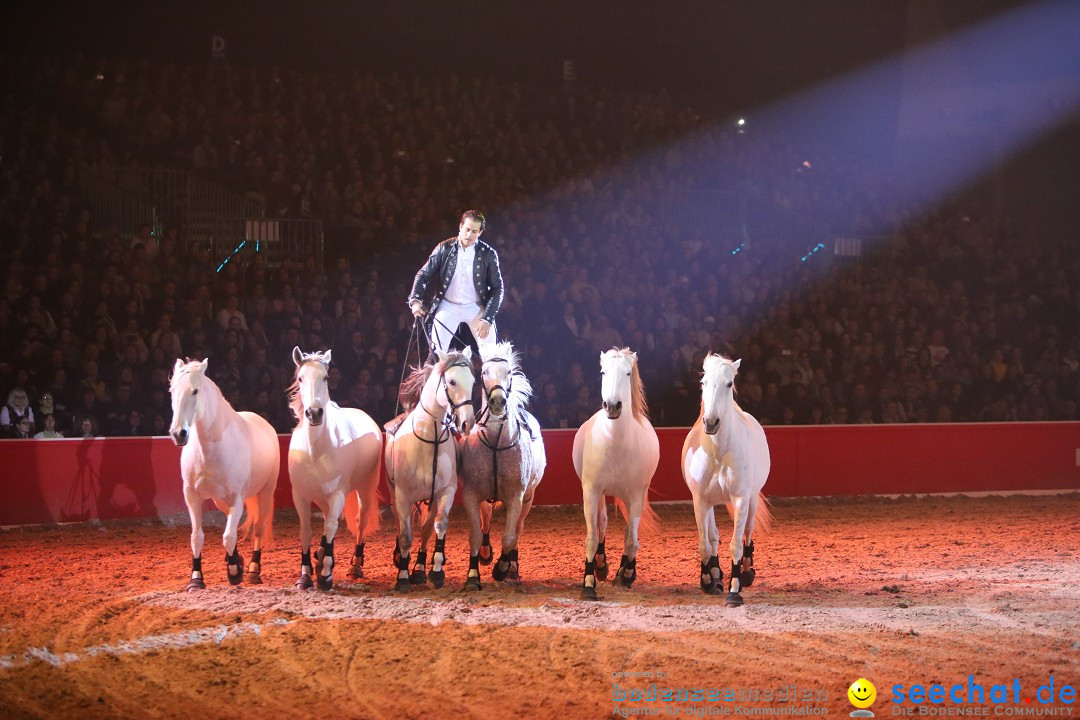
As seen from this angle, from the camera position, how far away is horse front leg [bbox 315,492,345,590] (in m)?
8.06

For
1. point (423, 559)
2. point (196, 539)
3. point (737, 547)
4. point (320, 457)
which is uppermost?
point (320, 457)

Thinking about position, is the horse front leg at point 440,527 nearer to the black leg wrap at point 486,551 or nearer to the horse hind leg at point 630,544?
the black leg wrap at point 486,551

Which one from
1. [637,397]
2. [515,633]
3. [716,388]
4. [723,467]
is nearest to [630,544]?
[723,467]

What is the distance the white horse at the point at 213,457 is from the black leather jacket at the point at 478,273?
1887 mm

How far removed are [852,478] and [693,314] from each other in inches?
172

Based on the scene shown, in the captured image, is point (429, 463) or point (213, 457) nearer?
point (213, 457)

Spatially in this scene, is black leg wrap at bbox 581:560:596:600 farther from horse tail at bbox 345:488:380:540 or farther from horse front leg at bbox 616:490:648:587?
horse tail at bbox 345:488:380:540

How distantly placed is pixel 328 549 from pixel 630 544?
2.47 m

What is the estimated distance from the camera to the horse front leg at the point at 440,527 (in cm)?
807

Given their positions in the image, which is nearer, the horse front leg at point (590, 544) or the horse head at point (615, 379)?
the horse head at point (615, 379)

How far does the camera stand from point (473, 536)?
26.9 ft

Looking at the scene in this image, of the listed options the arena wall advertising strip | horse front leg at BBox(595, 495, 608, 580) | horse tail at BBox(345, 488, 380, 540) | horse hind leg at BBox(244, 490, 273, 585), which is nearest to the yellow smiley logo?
horse front leg at BBox(595, 495, 608, 580)

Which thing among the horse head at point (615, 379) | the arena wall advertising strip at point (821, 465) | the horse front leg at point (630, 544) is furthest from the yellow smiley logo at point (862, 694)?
the arena wall advertising strip at point (821, 465)

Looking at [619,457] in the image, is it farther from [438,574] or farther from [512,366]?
[438,574]
